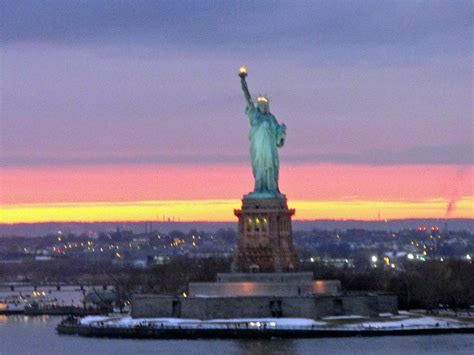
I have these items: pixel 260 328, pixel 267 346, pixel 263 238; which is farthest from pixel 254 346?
pixel 263 238

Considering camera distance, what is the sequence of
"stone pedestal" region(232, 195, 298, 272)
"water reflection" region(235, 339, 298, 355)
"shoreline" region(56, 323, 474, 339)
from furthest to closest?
"stone pedestal" region(232, 195, 298, 272)
"shoreline" region(56, 323, 474, 339)
"water reflection" region(235, 339, 298, 355)

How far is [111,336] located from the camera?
67.4 metres

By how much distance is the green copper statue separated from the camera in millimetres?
72500

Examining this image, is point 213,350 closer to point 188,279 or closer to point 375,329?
point 375,329

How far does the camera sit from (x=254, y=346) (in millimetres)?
62531

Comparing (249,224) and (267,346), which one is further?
(249,224)

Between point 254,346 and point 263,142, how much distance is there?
12.1 m

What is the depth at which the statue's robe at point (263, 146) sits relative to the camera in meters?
72.5

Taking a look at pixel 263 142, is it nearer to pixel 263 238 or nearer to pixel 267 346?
pixel 263 238

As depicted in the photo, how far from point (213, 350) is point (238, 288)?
8.80m

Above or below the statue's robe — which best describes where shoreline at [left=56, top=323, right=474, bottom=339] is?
below

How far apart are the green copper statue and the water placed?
957cm

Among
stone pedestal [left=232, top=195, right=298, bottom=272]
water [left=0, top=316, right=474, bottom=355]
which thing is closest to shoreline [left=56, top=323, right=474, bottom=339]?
water [left=0, top=316, right=474, bottom=355]

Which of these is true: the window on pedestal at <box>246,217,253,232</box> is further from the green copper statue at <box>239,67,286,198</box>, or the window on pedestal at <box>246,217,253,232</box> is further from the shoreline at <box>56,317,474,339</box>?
the shoreline at <box>56,317,474,339</box>
